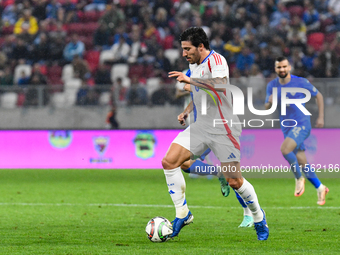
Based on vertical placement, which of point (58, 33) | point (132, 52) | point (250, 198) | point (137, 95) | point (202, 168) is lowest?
point (137, 95)

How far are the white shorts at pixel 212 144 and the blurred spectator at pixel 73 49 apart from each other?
504 inches

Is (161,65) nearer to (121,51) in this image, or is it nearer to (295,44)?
(121,51)

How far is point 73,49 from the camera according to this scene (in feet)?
59.4

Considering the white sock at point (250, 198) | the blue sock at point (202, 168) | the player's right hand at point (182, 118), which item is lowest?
the blue sock at point (202, 168)

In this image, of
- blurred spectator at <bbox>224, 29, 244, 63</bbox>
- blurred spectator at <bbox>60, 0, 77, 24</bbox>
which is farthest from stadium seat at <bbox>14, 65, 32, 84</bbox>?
blurred spectator at <bbox>224, 29, 244, 63</bbox>

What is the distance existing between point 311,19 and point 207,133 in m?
13.0

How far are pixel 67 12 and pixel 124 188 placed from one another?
10390mm

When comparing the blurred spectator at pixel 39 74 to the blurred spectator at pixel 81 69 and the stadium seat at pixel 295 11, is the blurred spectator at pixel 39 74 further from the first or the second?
the stadium seat at pixel 295 11

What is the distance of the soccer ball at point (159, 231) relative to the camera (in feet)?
17.8

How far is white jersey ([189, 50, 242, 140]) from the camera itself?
5.46m

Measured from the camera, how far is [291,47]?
55.0 ft

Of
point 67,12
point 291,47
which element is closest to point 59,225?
point 291,47

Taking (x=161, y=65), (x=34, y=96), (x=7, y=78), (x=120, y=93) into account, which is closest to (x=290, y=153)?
(x=120, y=93)

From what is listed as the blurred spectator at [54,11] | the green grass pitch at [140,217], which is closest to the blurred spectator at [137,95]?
A: the green grass pitch at [140,217]
